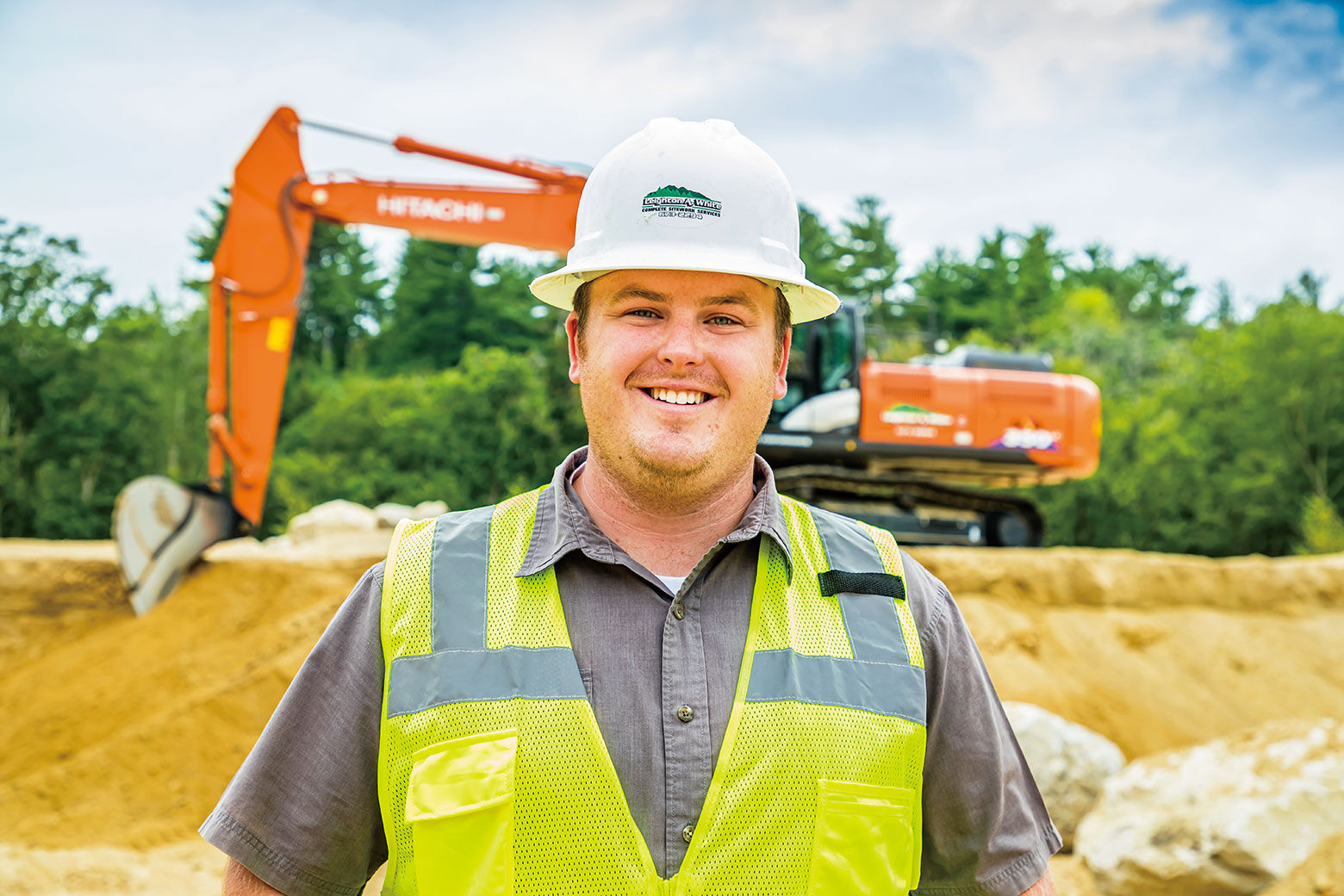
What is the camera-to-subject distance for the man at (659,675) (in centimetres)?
166

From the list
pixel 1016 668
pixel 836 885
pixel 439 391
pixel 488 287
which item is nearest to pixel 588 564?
pixel 836 885

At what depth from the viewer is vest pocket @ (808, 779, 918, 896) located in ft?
5.62

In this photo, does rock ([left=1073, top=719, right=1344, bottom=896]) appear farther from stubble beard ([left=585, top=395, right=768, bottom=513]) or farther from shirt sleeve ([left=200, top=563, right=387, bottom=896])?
shirt sleeve ([left=200, top=563, right=387, bottom=896])

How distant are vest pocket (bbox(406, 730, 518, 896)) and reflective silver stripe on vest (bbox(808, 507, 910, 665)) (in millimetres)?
601

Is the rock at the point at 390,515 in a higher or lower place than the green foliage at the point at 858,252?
lower

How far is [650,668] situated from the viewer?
5.74 feet

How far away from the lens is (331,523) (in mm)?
12336

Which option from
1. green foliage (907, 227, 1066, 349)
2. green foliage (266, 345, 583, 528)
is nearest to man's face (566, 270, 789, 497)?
green foliage (266, 345, 583, 528)

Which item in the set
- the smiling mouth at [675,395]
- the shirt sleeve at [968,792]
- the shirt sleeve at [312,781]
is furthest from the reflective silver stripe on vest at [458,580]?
the shirt sleeve at [968,792]

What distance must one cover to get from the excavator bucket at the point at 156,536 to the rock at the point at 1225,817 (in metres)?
6.70

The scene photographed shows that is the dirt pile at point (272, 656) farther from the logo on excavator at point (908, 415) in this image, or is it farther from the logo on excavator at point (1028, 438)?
the logo on excavator at point (908, 415)

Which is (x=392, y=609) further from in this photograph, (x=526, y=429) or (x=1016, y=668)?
(x=526, y=429)

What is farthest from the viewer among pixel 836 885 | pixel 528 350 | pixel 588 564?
pixel 528 350

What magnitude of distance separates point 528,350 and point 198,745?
2892cm
